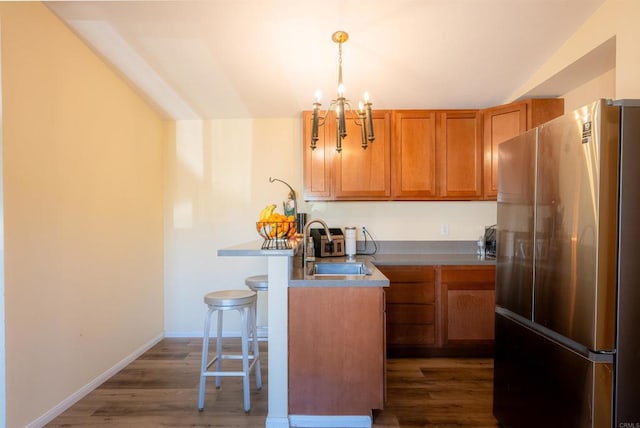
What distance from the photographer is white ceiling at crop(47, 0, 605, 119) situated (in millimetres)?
2066

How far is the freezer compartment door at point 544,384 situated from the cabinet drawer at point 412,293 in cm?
94

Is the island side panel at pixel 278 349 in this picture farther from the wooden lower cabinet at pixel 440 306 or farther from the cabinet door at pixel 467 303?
the cabinet door at pixel 467 303

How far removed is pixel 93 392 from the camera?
7.74ft

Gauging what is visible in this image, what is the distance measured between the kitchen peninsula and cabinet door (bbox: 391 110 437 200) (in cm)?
147

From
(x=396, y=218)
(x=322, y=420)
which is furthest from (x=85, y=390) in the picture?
(x=396, y=218)

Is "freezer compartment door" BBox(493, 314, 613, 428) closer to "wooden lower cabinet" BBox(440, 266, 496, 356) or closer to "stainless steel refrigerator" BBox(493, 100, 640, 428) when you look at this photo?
"stainless steel refrigerator" BBox(493, 100, 640, 428)

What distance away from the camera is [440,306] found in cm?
289

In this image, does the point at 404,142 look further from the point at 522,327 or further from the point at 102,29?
the point at 102,29

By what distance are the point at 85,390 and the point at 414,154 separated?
3.24m

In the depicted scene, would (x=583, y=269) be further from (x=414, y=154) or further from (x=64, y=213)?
(x=64, y=213)

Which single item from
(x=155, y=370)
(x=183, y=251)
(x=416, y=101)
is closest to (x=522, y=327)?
(x=416, y=101)

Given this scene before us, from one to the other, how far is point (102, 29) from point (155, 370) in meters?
2.59

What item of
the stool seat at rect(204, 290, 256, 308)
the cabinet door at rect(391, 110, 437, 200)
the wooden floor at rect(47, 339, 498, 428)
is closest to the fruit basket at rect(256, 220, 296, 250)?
the stool seat at rect(204, 290, 256, 308)

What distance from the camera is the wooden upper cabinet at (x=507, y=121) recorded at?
283 cm
